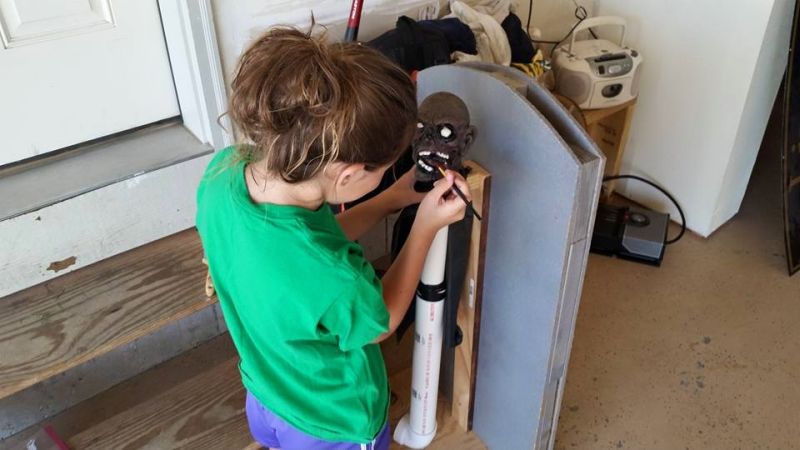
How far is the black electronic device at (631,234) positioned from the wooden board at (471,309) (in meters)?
0.87

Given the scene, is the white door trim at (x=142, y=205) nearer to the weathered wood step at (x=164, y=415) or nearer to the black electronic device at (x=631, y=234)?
the weathered wood step at (x=164, y=415)

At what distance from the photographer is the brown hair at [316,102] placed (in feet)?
2.39

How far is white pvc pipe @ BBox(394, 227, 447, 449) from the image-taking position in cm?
112

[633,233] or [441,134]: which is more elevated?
[441,134]

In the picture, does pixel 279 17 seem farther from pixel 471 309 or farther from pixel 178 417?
pixel 178 417

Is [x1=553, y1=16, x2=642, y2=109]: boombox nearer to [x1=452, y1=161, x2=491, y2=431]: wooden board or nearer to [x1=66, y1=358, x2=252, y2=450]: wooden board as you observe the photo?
[x1=452, y1=161, x2=491, y2=431]: wooden board

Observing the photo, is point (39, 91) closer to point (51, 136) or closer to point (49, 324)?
point (51, 136)

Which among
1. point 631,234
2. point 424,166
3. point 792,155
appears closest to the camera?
point 424,166

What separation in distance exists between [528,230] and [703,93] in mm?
1218

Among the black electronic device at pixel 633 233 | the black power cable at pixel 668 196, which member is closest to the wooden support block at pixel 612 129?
the black power cable at pixel 668 196

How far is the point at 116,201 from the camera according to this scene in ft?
4.66

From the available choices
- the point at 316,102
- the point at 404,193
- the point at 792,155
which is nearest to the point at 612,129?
the point at 792,155

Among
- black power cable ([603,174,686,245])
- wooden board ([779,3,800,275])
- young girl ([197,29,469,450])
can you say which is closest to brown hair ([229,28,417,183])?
young girl ([197,29,469,450])

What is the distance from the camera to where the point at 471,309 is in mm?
1253
